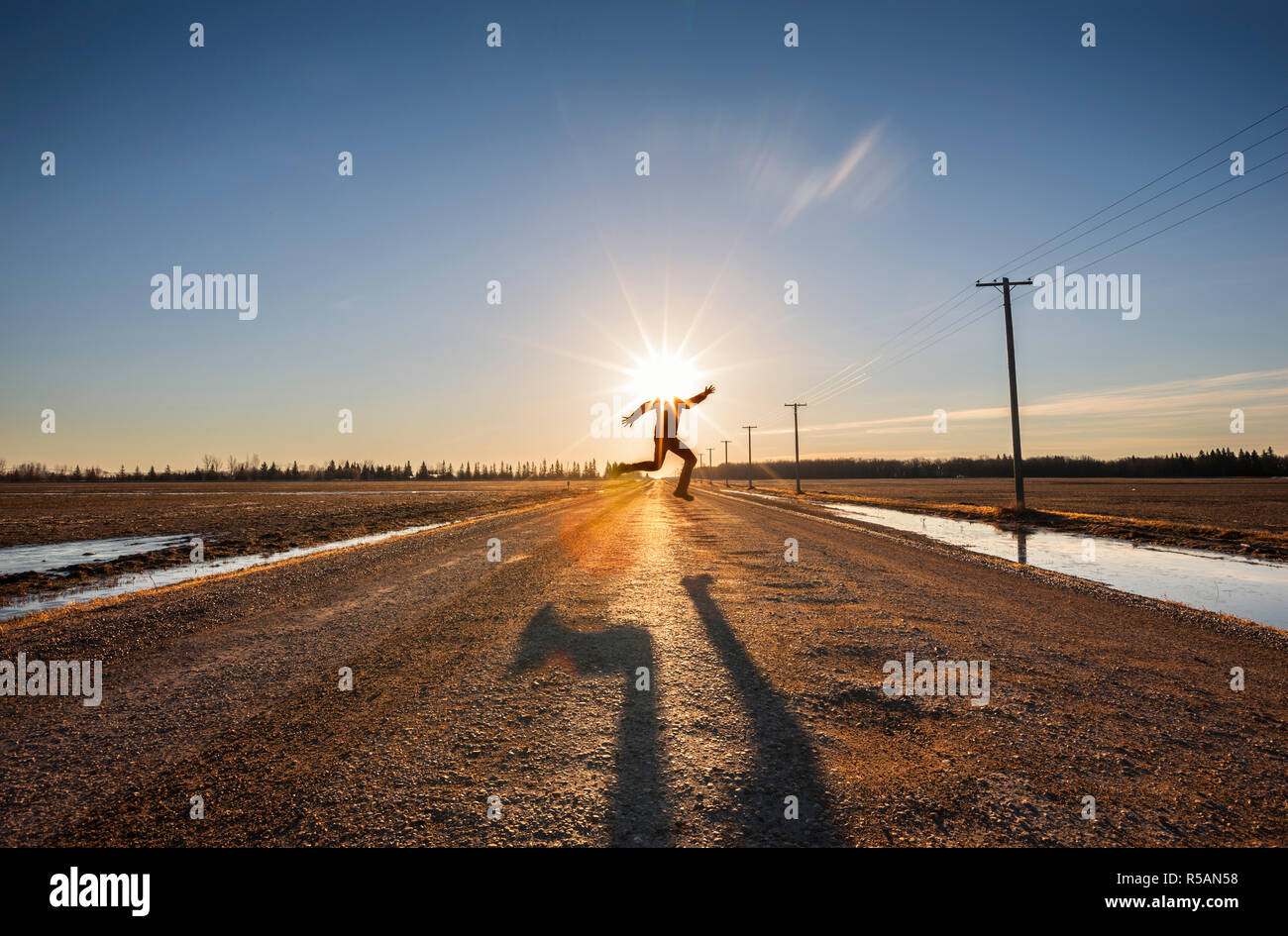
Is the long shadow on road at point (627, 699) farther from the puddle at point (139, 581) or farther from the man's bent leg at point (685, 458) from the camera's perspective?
the puddle at point (139, 581)

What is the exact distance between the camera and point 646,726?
15.3ft

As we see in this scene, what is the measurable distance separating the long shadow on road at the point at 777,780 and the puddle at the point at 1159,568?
8.83 m

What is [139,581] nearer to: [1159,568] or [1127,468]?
[1159,568]

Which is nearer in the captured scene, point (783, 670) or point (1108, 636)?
point (783, 670)

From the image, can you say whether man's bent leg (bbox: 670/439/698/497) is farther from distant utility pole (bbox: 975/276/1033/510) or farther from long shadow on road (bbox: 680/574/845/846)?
distant utility pole (bbox: 975/276/1033/510)

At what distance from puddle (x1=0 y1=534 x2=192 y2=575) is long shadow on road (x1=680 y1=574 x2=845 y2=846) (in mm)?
21752

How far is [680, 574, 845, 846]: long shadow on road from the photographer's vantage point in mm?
3117

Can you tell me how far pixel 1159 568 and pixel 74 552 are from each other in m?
34.9

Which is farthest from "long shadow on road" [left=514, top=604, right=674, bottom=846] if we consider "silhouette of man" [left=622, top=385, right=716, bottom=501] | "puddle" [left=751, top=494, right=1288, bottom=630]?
"puddle" [left=751, top=494, right=1288, bottom=630]
